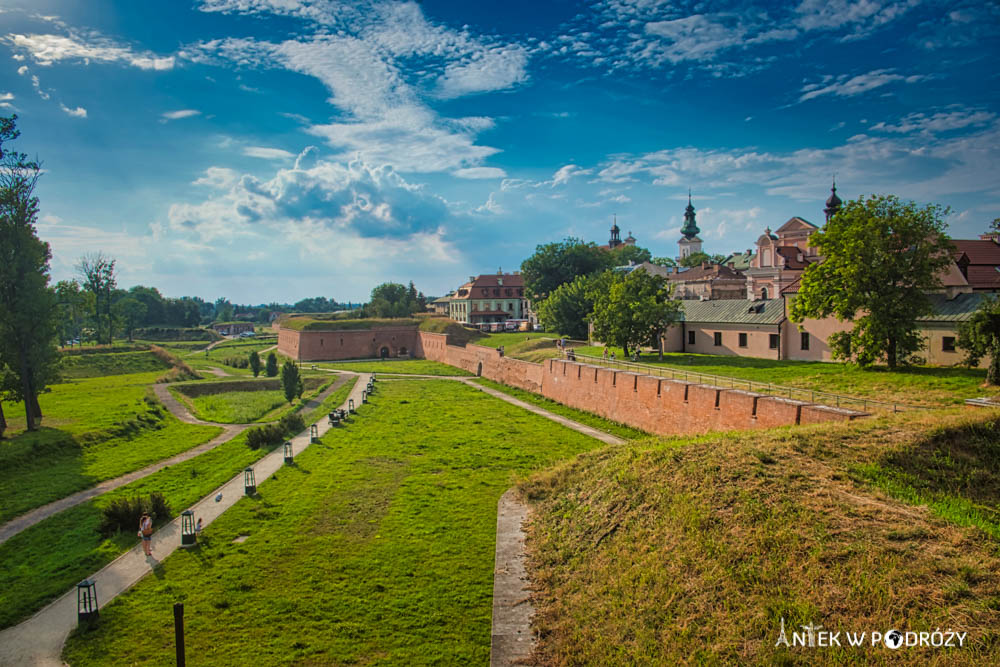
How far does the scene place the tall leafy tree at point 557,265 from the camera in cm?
5503

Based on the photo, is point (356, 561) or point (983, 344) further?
point (983, 344)

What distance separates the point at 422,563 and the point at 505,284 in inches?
2482

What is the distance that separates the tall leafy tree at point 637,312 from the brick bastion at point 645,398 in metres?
3.44

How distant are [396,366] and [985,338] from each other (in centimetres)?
3894

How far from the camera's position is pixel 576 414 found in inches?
967

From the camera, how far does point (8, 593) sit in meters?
9.15

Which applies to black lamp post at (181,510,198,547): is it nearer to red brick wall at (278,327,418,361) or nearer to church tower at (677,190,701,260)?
red brick wall at (278,327,418,361)

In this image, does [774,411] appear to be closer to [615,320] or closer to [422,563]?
[422,563]

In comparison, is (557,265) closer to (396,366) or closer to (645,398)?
(396,366)

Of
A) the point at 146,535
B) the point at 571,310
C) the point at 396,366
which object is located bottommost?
the point at 146,535

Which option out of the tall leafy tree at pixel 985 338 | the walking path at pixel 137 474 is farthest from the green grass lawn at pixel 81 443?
the tall leafy tree at pixel 985 338

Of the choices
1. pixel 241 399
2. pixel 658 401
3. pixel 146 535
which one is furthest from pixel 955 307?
pixel 241 399

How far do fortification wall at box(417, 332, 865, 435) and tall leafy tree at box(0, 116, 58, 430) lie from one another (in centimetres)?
2103

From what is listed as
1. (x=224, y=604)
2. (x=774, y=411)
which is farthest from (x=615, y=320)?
(x=224, y=604)
